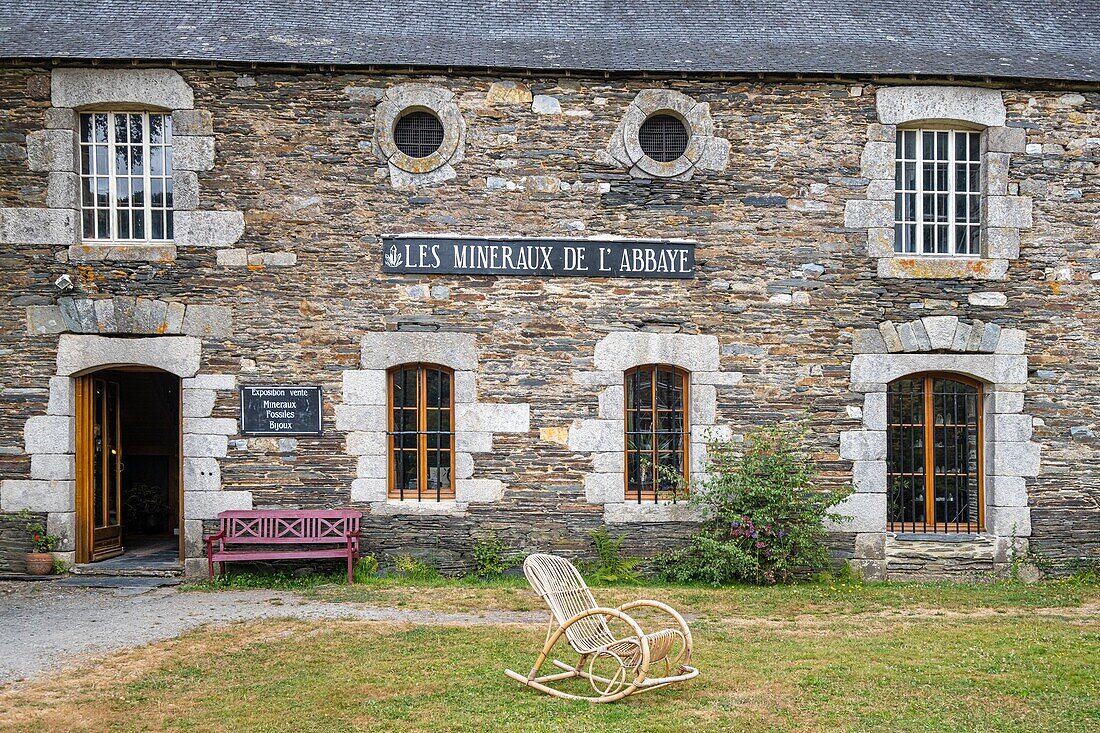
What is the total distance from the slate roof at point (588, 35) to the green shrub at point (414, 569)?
4.56 metres

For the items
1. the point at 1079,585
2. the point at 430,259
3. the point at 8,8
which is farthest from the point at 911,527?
the point at 8,8

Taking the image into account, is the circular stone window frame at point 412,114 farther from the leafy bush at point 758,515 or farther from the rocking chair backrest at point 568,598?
the rocking chair backrest at point 568,598

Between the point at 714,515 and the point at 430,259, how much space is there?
3591 millimetres

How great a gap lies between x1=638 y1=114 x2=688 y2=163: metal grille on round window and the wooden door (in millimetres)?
5703

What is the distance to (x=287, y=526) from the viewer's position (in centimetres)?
870

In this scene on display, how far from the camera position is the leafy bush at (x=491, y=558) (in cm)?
887

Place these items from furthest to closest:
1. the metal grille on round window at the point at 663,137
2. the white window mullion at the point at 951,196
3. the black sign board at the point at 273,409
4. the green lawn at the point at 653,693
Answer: the white window mullion at the point at 951,196
the metal grille on round window at the point at 663,137
the black sign board at the point at 273,409
the green lawn at the point at 653,693

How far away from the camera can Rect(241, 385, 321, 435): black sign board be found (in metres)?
8.85

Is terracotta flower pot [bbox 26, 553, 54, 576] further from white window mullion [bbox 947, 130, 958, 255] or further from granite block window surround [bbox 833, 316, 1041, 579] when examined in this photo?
white window mullion [bbox 947, 130, 958, 255]

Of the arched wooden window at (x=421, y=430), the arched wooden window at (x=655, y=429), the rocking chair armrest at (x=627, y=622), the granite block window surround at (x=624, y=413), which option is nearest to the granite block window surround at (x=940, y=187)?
the granite block window surround at (x=624, y=413)

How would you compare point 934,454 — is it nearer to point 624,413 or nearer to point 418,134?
point 624,413

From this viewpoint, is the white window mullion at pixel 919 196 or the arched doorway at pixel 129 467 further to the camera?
the white window mullion at pixel 919 196

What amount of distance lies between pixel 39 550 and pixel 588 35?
280 inches

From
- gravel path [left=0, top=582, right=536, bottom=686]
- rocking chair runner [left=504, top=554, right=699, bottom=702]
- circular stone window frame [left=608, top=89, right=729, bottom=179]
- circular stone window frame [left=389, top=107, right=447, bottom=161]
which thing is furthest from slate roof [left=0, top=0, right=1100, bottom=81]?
rocking chair runner [left=504, top=554, right=699, bottom=702]
